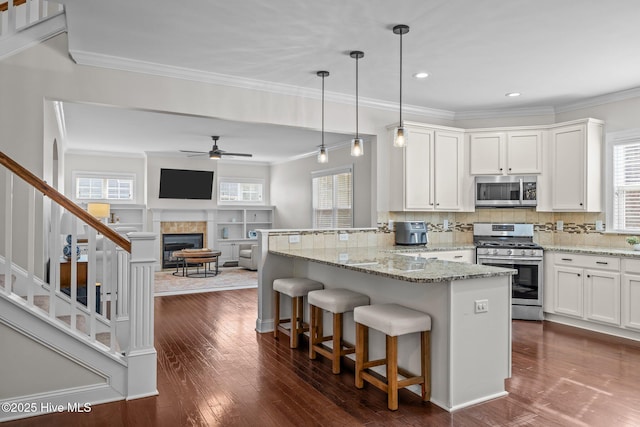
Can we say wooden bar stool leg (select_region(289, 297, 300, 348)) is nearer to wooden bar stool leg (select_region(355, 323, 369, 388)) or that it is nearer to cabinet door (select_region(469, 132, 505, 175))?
wooden bar stool leg (select_region(355, 323, 369, 388))

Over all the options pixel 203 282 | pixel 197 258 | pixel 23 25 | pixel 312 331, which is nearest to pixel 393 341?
pixel 312 331

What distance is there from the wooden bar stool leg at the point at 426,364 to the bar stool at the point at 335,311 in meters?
0.74

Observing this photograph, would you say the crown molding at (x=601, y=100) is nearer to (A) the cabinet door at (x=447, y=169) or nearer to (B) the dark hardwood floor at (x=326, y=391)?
(A) the cabinet door at (x=447, y=169)

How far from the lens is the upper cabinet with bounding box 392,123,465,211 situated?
17.7ft

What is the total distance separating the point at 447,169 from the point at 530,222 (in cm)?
139

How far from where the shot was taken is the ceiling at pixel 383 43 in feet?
9.86

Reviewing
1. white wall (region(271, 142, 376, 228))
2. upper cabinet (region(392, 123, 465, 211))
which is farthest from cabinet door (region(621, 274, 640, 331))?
white wall (region(271, 142, 376, 228))

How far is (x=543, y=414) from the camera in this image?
9.04ft

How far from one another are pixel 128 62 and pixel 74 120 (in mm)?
3156

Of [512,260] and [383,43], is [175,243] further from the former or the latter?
[383,43]

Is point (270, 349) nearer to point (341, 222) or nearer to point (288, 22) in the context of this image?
point (288, 22)

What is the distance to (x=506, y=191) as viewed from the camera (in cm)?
563

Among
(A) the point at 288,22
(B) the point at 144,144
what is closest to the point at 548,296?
(A) the point at 288,22

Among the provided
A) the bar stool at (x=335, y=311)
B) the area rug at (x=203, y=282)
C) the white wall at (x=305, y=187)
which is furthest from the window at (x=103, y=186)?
the bar stool at (x=335, y=311)
